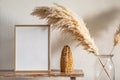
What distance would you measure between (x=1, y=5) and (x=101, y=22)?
0.58 metres

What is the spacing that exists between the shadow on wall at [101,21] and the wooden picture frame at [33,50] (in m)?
0.28

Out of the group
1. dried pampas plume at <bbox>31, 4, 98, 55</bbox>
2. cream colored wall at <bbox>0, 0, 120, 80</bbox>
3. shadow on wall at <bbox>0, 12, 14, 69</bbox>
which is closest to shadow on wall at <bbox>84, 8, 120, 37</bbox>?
cream colored wall at <bbox>0, 0, 120, 80</bbox>

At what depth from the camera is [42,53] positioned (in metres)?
1.23

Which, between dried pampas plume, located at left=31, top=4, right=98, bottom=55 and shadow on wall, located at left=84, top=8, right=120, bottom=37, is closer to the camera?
dried pampas plume, located at left=31, top=4, right=98, bottom=55

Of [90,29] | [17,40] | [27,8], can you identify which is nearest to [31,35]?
[17,40]

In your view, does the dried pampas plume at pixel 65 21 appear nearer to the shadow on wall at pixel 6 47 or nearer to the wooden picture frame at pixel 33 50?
the wooden picture frame at pixel 33 50

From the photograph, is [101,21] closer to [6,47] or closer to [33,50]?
[33,50]

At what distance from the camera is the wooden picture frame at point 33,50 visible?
123cm

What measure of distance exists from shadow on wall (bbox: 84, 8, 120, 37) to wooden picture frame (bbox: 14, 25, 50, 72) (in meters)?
0.28

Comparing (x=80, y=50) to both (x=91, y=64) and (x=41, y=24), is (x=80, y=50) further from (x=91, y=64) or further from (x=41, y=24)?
(x=41, y=24)

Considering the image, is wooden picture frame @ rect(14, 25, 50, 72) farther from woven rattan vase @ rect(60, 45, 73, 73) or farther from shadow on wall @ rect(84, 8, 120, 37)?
shadow on wall @ rect(84, 8, 120, 37)

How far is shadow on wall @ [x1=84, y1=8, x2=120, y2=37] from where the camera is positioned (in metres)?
1.38

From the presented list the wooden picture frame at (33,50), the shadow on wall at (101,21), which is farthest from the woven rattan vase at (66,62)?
the shadow on wall at (101,21)

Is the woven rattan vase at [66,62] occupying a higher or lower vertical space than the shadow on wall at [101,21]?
lower
